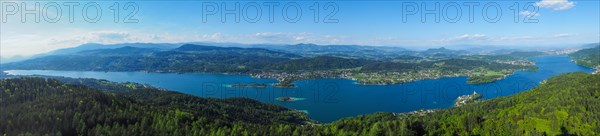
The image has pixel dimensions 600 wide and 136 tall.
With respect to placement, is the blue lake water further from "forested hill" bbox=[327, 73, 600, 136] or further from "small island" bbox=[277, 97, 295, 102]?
"forested hill" bbox=[327, 73, 600, 136]

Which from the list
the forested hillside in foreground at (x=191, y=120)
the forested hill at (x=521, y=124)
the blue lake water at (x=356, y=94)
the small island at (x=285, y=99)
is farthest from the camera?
the small island at (x=285, y=99)

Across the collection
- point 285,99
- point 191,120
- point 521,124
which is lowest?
point 285,99

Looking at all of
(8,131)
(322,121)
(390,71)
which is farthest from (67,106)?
(390,71)

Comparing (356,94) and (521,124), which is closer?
(521,124)

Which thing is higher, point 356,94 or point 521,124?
point 521,124

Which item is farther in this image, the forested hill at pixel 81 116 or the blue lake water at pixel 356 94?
the blue lake water at pixel 356 94

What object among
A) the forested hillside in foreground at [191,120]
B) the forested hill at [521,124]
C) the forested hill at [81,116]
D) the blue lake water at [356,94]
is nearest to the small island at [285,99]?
the blue lake water at [356,94]

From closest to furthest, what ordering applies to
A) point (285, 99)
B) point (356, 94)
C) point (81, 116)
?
point (81, 116), point (285, 99), point (356, 94)

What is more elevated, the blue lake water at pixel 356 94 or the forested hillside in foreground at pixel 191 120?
the forested hillside in foreground at pixel 191 120

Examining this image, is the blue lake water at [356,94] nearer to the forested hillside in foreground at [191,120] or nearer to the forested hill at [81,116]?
the forested hillside in foreground at [191,120]

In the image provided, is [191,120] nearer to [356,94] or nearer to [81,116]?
[81,116]

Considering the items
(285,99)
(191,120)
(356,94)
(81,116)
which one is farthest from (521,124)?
(356,94)

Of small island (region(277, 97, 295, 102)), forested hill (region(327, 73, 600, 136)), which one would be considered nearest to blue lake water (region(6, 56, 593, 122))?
small island (region(277, 97, 295, 102))
